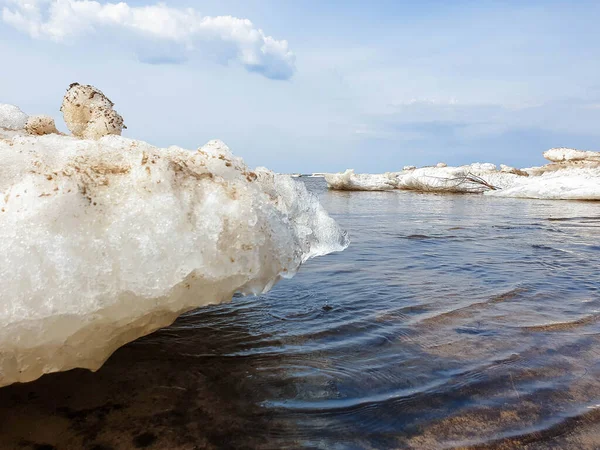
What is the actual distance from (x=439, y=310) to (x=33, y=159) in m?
2.66

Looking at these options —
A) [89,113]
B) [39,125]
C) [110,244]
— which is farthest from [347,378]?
[39,125]

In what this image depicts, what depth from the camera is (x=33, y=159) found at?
1.99 meters

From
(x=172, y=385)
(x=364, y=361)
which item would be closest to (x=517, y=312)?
(x=364, y=361)

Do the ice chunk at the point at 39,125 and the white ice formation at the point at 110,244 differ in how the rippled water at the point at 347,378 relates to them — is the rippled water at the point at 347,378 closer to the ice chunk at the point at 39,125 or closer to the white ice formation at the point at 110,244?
the white ice formation at the point at 110,244

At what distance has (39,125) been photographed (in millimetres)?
3156

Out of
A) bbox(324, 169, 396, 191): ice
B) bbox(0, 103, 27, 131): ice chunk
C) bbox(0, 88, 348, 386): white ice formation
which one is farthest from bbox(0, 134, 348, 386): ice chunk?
bbox(324, 169, 396, 191): ice

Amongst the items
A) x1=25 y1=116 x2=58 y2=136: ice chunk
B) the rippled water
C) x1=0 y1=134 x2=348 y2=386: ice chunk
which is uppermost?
x1=25 y1=116 x2=58 y2=136: ice chunk

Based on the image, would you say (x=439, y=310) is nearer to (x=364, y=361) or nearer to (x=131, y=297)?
(x=364, y=361)

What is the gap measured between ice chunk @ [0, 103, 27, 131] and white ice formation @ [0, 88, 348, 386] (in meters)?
1.29

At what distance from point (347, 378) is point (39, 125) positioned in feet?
8.12

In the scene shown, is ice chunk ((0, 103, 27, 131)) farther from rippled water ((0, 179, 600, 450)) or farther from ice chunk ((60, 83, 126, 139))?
rippled water ((0, 179, 600, 450))

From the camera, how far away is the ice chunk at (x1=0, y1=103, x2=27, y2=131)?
10.6 ft

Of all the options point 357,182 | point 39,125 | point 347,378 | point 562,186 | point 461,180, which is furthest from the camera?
point 357,182

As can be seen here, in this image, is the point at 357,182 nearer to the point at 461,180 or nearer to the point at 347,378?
the point at 461,180
